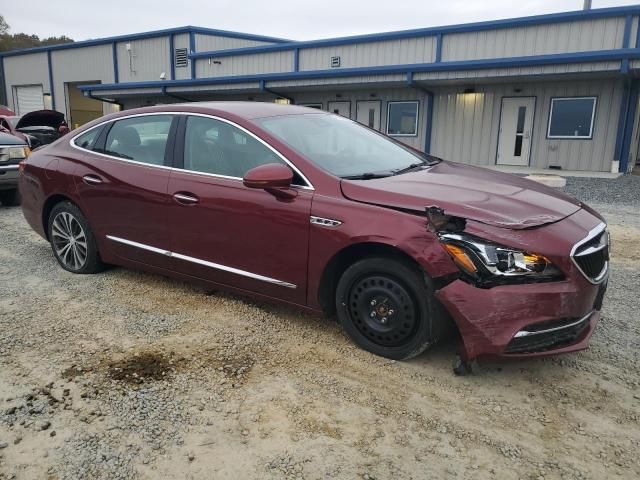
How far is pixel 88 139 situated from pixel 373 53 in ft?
51.9

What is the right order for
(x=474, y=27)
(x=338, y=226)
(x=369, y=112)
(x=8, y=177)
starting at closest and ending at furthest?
1. (x=338, y=226)
2. (x=8, y=177)
3. (x=474, y=27)
4. (x=369, y=112)

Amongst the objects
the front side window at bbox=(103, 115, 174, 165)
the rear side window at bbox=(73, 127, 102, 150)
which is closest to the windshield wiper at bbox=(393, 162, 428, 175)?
the front side window at bbox=(103, 115, 174, 165)

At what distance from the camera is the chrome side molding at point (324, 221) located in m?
3.13

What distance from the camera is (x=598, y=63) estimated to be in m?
12.9

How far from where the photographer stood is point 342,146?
3826mm

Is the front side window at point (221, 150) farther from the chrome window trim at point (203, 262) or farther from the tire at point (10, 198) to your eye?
the tire at point (10, 198)

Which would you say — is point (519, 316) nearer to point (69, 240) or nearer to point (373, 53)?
point (69, 240)

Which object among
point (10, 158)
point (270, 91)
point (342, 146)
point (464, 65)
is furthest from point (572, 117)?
point (10, 158)

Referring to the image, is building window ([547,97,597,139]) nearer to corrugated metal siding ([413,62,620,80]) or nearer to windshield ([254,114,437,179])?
corrugated metal siding ([413,62,620,80])

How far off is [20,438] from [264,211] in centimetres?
184

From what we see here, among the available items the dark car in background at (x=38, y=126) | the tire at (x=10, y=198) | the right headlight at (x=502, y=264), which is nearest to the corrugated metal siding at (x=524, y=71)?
the dark car in background at (x=38, y=126)

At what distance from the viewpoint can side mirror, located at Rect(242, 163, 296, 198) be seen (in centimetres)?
323

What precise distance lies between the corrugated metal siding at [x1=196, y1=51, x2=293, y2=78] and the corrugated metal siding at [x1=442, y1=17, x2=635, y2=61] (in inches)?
271

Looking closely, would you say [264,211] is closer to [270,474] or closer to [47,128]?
[270,474]
